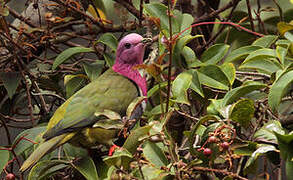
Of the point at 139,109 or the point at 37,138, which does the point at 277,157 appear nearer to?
the point at 139,109

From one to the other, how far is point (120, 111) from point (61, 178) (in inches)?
8.8

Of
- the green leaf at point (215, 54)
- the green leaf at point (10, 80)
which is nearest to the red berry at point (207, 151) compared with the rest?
the green leaf at point (215, 54)

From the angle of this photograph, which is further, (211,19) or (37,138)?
(211,19)

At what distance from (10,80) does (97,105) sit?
37cm

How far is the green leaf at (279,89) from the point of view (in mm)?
877

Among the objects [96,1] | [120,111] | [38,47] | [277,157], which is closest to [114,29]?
[96,1]

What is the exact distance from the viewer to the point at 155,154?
0.89 metres

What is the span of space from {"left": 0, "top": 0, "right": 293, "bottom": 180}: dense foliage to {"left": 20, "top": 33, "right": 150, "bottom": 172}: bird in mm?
42

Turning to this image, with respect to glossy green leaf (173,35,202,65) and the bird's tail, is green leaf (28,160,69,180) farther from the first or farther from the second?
glossy green leaf (173,35,202,65)

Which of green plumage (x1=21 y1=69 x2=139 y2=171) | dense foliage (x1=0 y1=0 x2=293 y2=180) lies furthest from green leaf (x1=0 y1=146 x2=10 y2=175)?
green plumage (x1=21 y1=69 x2=139 y2=171)

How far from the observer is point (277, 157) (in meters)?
0.89

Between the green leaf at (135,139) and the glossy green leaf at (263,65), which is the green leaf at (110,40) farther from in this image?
the green leaf at (135,139)

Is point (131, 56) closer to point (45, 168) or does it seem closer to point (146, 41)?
point (146, 41)

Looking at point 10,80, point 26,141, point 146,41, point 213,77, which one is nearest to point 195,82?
point 213,77
